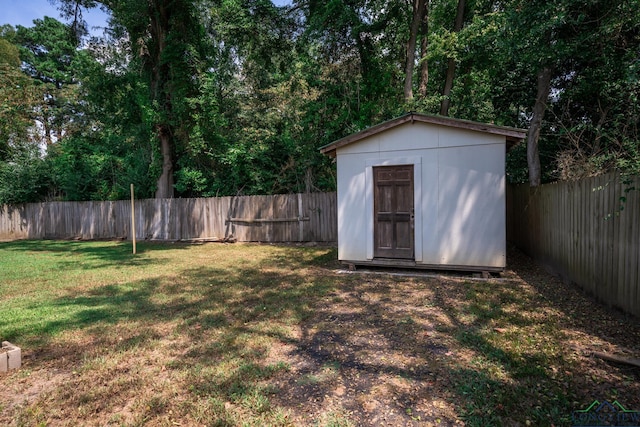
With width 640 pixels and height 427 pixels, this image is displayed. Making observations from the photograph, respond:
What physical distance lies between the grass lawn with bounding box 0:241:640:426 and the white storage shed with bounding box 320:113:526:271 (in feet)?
2.02

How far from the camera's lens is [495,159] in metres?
6.11

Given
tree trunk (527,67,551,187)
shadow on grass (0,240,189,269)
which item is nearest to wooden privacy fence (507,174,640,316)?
tree trunk (527,67,551,187)

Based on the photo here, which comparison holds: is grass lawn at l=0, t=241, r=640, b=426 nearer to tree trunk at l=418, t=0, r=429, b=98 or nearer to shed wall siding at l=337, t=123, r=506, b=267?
shed wall siding at l=337, t=123, r=506, b=267

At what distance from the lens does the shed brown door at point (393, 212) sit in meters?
6.75

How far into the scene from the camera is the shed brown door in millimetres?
6746

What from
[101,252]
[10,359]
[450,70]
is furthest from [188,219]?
[450,70]

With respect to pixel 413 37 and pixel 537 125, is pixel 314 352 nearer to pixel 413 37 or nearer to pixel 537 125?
pixel 537 125

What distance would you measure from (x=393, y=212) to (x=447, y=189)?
1088 millimetres

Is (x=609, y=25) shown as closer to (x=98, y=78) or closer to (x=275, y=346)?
(x=275, y=346)

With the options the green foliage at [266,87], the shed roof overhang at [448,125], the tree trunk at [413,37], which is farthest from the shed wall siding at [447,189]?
the tree trunk at [413,37]

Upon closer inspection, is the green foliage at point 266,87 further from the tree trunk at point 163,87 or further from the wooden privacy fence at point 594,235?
the wooden privacy fence at point 594,235

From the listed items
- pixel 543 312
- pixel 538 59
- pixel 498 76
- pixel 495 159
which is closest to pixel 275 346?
pixel 543 312

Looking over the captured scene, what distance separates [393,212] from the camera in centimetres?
686

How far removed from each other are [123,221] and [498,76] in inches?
577
